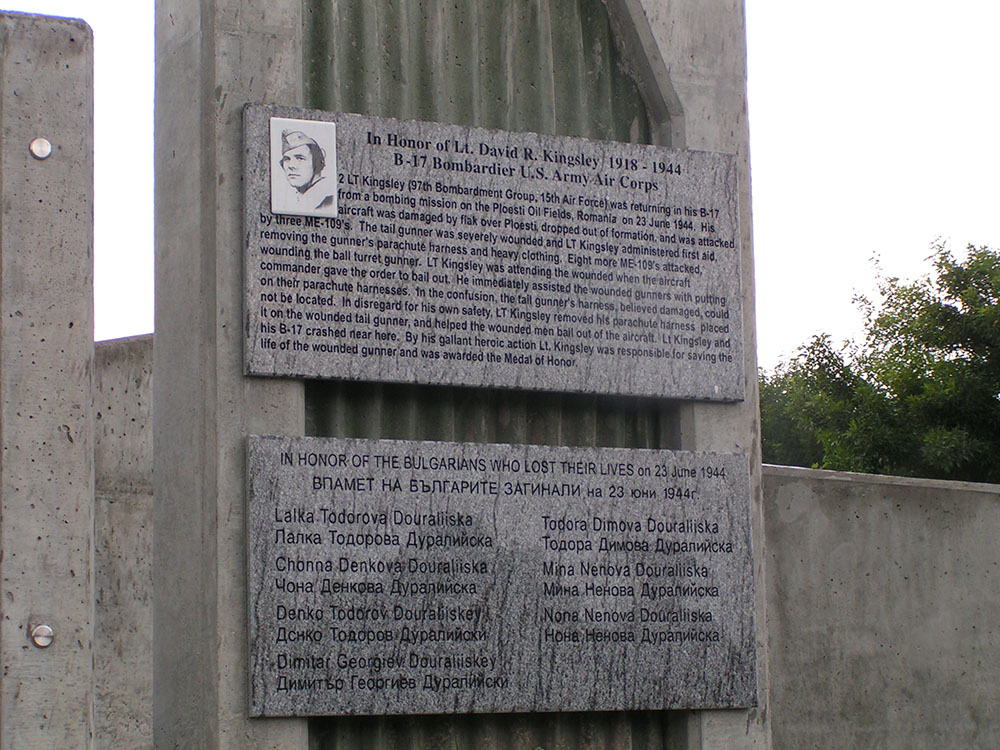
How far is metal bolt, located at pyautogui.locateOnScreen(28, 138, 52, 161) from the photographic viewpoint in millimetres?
4031

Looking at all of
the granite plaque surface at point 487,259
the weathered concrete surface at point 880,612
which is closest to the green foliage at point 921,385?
the weathered concrete surface at point 880,612

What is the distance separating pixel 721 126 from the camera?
19.0 ft

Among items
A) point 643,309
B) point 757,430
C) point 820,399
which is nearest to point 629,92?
point 643,309

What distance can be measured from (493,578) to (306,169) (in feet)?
5.17

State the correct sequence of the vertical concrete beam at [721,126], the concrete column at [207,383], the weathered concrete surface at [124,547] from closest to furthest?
1. the concrete column at [207,383]
2. the vertical concrete beam at [721,126]
3. the weathered concrete surface at [124,547]

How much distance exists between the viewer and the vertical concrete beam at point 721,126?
5.46m

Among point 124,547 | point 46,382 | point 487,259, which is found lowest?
point 124,547

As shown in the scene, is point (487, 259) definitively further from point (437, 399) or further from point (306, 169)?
point (306, 169)

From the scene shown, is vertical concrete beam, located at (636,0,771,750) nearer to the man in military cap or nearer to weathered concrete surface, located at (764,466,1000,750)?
weathered concrete surface, located at (764,466,1000,750)

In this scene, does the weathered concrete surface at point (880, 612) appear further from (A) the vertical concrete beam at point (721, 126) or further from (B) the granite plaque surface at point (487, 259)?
(B) the granite plaque surface at point (487, 259)

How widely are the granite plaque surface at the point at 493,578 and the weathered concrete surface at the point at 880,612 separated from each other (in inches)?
58.2

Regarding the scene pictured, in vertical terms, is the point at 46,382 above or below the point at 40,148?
below

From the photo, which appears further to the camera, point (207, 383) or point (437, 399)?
point (437, 399)

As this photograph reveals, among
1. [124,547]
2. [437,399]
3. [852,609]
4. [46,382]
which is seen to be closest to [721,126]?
[437,399]
